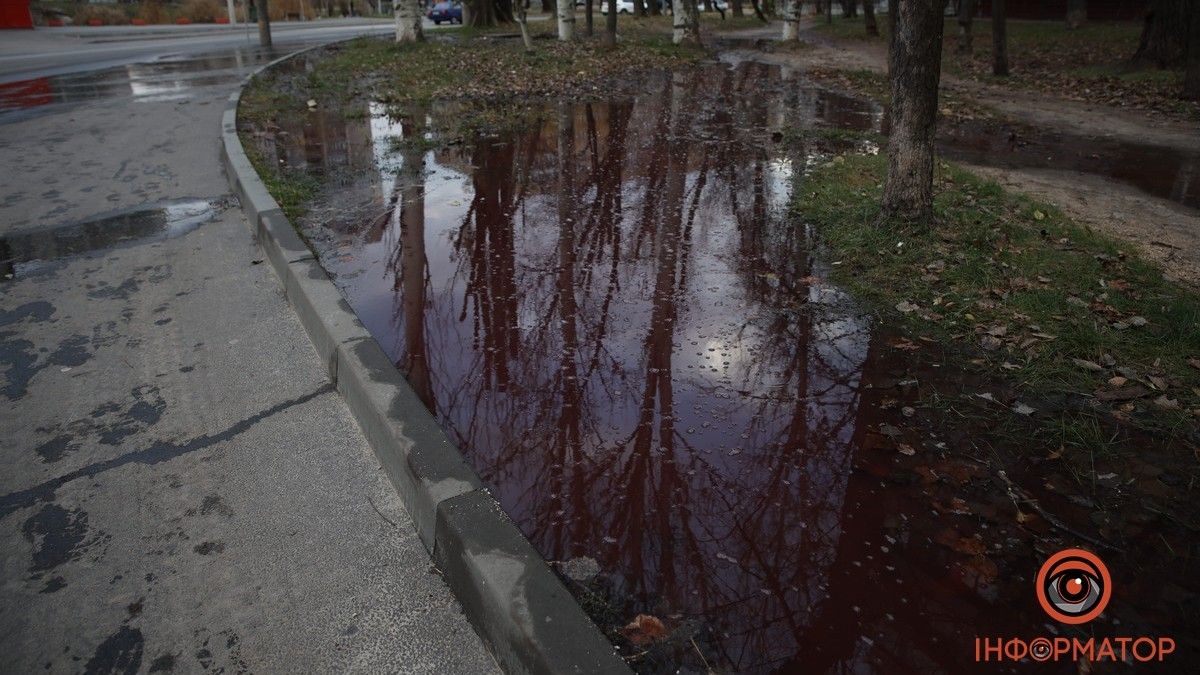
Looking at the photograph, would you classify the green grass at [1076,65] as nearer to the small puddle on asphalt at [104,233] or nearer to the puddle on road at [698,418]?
the puddle on road at [698,418]

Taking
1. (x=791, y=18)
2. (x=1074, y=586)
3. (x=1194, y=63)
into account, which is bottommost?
(x=1074, y=586)

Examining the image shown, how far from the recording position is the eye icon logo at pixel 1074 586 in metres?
3.02

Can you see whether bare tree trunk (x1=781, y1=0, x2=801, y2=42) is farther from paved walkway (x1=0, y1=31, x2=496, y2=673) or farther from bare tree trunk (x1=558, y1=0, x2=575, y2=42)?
paved walkway (x1=0, y1=31, x2=496, y2=673)

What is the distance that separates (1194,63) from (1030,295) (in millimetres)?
13122

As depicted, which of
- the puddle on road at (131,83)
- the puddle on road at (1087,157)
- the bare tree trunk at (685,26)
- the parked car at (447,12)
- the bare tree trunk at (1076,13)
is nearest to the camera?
the puddle on road at (1087,157)

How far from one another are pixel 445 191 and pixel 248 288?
3288mm

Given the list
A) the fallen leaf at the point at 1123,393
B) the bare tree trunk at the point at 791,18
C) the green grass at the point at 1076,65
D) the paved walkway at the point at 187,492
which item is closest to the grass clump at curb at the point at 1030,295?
the fallen leaf at the point at 1123,393

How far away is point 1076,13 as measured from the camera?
3081cm

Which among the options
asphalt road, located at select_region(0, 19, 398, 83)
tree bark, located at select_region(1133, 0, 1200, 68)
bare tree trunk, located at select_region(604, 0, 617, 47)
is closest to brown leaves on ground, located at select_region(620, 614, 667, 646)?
asphalt road, located at select_region(0, 19, 398, 83)

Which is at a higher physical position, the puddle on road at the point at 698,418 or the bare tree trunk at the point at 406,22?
the bare tree trunk at the point at 406,22

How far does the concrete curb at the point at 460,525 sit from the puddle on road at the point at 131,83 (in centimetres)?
1157

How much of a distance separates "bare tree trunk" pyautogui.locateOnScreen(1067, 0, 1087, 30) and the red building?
4515 centimetres

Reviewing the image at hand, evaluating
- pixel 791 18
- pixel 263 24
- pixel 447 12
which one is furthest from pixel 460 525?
pixel 447 12

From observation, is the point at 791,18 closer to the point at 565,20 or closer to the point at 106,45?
the point at 565,20
